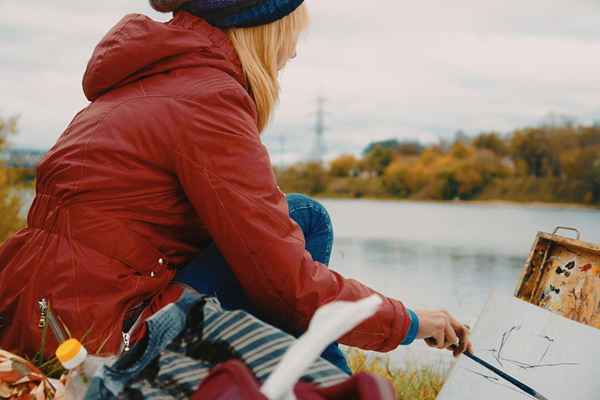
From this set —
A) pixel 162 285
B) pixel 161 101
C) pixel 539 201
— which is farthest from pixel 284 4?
pixel 539 201

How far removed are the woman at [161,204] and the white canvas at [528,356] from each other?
7.5 inches

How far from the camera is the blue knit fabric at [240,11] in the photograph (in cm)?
150

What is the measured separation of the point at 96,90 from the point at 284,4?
0.42 meters

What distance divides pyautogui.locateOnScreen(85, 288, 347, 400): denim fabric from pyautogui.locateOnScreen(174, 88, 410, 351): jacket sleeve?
26cm

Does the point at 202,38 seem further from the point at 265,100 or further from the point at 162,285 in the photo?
the point at 162,285

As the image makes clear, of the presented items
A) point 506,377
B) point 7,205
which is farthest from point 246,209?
point 7,205

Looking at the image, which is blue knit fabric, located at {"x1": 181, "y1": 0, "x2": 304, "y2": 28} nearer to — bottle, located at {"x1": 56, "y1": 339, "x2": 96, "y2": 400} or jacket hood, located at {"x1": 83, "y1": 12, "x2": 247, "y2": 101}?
jacket hood, located at {"x1": 83, "y1": 12, "x2": 247, "y2": 101}

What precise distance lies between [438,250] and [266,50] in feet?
30.6

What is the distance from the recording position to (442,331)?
5.10 ft

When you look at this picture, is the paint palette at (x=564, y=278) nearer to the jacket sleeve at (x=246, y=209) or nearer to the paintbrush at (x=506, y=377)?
the paintbrush at (x=506, y=377)

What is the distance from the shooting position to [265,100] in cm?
160

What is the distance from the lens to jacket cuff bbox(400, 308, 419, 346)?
150 centimetres

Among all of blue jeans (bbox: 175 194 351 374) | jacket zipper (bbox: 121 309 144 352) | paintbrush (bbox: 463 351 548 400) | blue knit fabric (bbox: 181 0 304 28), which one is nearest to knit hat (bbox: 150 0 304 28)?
blue knit fabric (bbox: 181 0 304 28)

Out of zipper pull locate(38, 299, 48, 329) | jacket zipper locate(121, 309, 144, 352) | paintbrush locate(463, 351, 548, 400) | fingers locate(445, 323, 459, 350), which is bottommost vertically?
paintbrush locate(463, 351, 548, 400)
